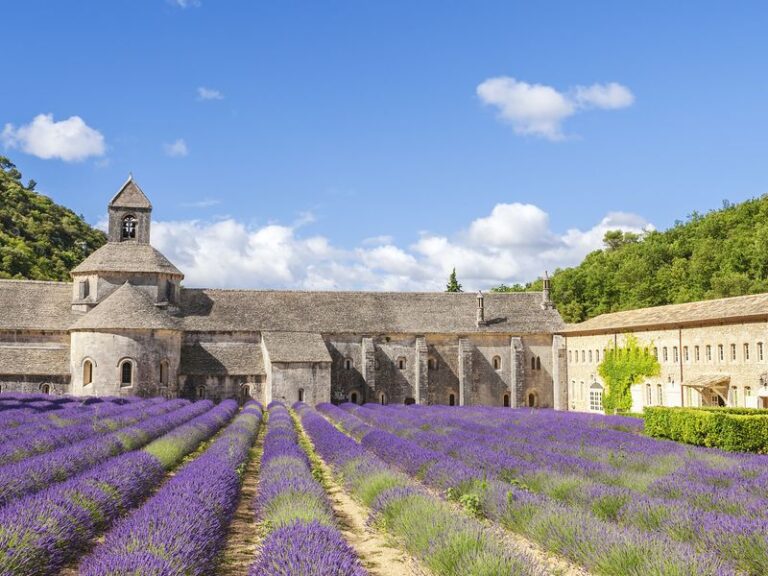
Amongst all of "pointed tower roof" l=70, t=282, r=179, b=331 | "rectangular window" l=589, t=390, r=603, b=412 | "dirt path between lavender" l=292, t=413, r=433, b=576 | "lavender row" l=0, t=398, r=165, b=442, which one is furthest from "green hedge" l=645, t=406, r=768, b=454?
"pointed tower roof" l=70, t=282, r=179, b=331

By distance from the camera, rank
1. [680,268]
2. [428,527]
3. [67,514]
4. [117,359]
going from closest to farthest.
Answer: [428,527]
[67,514]
[117,359]
[680,268]

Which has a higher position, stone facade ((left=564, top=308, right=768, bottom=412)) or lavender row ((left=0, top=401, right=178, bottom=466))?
stone facade ((left=564, top=308, right=768, bottom=412))

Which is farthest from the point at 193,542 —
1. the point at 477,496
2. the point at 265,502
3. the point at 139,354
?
the point at 139,354

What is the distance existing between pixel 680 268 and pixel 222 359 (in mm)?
41474

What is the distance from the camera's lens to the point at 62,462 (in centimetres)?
1193

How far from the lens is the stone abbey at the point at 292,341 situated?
3575 cm

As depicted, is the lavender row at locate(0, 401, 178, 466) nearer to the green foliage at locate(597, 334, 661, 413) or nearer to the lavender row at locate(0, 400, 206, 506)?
the lavender row at locate(0, 400, 206, 506)

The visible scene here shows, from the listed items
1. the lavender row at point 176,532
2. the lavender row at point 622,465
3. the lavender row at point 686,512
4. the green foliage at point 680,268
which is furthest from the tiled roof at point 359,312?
the lavender row at point 176,532

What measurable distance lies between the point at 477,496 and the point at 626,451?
7.23 metres

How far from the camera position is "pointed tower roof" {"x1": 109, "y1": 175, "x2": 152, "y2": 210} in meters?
43.9

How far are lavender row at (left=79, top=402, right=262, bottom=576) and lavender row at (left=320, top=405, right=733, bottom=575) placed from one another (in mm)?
3596

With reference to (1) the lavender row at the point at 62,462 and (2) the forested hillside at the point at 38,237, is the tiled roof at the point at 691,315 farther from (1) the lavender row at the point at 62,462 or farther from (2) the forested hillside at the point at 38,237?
(2) the forested hillside at the point at 38,237

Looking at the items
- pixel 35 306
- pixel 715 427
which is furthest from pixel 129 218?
pixel 715 427

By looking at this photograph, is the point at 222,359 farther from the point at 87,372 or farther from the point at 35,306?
the point at 35,306
